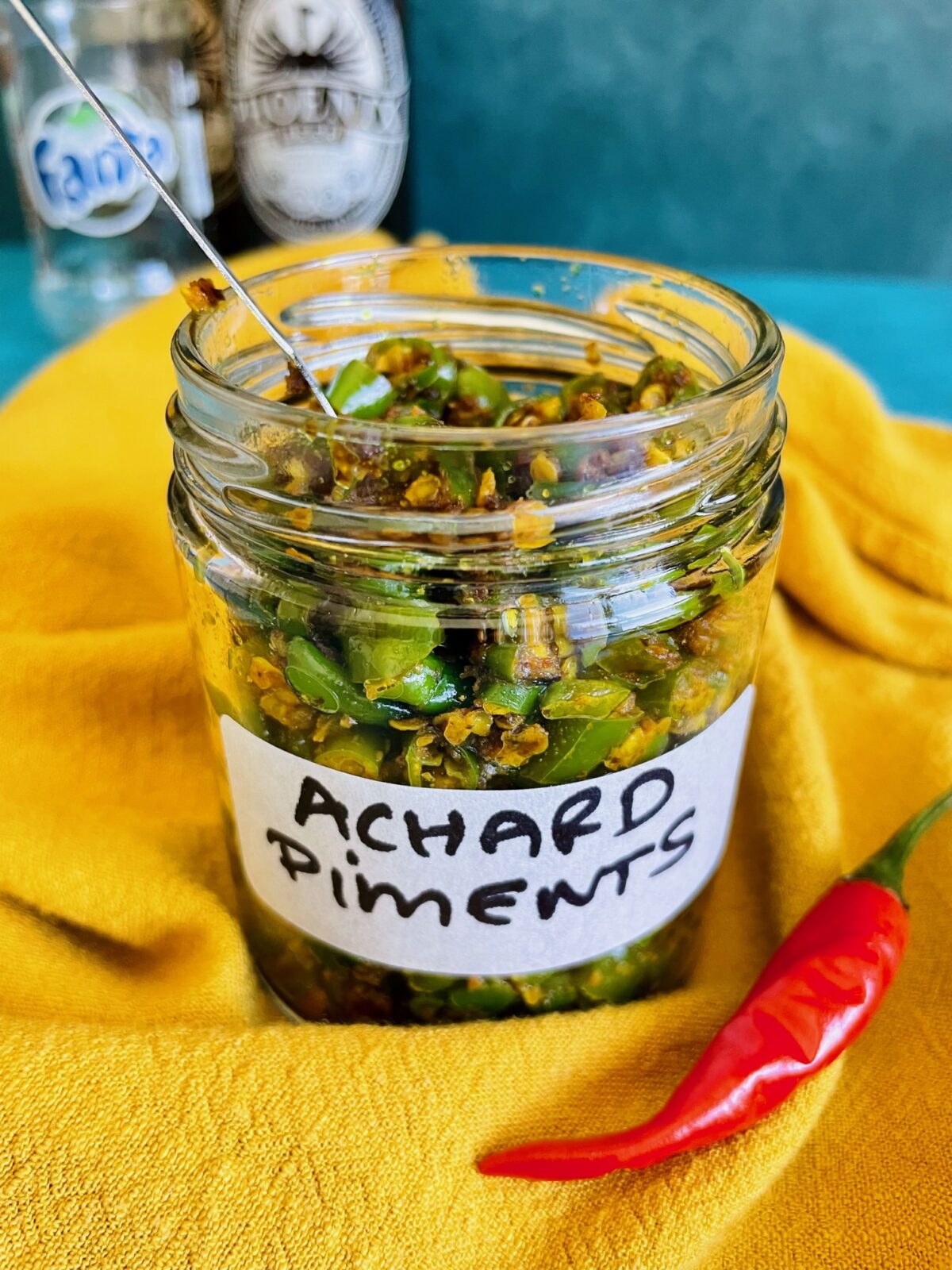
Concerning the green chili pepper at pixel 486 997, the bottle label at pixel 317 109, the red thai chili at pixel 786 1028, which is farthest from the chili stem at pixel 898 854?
the bottle label at pixel 317 109

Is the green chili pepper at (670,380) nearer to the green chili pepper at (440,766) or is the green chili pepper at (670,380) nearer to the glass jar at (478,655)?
the glass jar at (478,655)

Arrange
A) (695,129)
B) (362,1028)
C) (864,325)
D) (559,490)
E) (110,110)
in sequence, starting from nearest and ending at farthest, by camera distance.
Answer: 1. (559,490)
2. (362,1028)
3. (110,110)
4. (864,325)
5. (695,129)

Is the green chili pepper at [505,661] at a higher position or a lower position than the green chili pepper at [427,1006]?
higher

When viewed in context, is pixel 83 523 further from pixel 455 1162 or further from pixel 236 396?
pixel 455 1162

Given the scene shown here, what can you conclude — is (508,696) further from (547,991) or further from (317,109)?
(317,109)

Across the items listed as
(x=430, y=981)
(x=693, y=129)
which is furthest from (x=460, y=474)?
(x=693, y=129)

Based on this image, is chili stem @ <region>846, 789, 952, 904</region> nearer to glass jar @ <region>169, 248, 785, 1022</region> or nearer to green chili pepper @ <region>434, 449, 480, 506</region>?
glass jar @ <region>169, 248, 785, 1022</region>

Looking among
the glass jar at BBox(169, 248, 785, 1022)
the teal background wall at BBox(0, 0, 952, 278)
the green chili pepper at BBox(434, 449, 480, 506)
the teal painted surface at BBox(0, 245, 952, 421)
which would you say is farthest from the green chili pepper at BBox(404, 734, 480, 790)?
the teal background wall at BBox(0, 0, 952, 278)
